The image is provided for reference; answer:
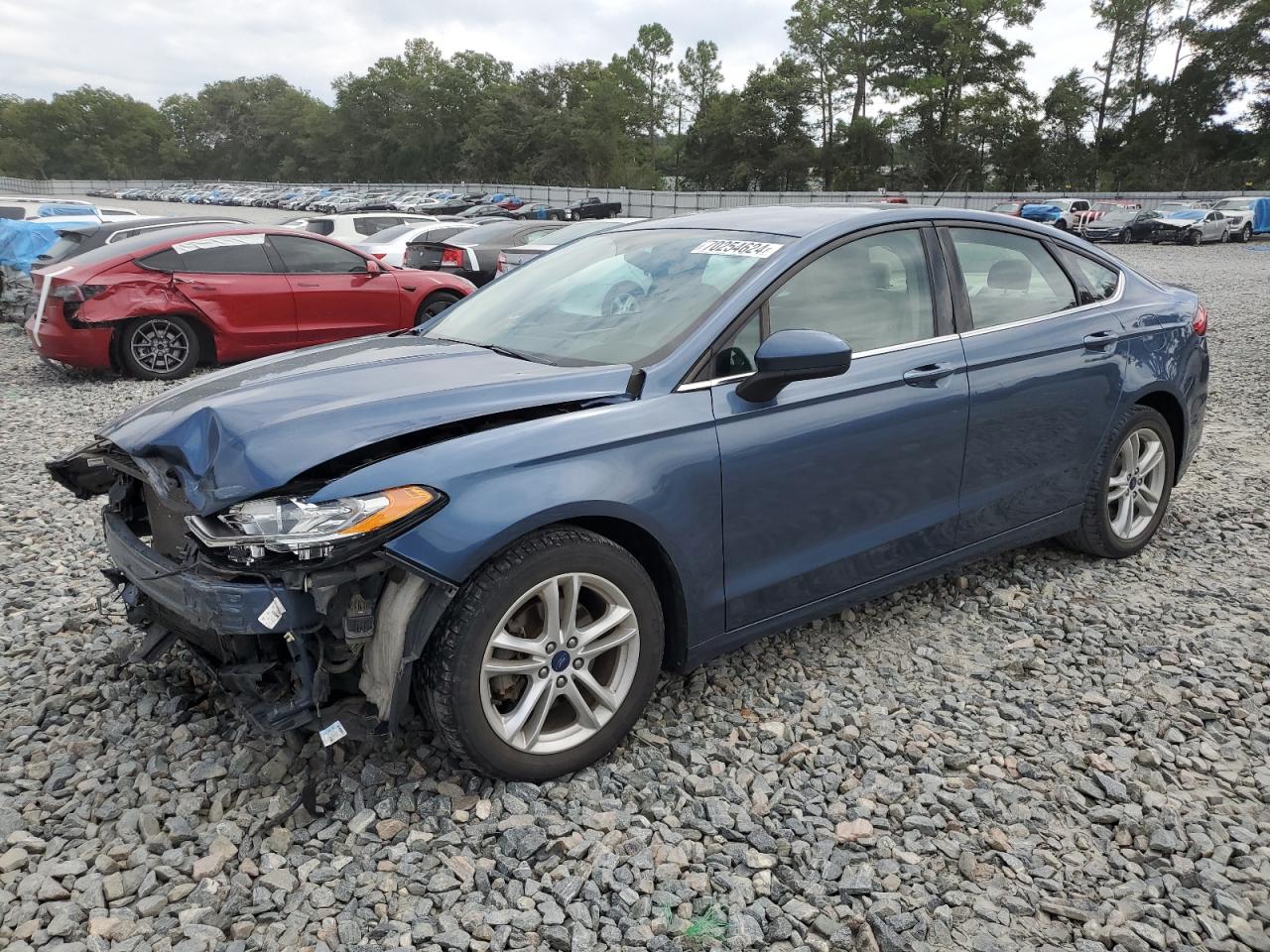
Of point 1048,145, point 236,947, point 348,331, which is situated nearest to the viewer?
point 236,947

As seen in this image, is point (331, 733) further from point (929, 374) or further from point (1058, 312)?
point (1058, 312)

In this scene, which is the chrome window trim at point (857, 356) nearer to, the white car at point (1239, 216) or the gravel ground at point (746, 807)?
the gravel ground at point (746, 807)

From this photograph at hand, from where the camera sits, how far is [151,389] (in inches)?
352

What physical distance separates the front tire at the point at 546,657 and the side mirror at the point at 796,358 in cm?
71

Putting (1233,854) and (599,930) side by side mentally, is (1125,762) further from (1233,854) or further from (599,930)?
(599,930)

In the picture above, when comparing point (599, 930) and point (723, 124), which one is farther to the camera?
point (723, 124)

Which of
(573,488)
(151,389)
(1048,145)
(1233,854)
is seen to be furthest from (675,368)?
(1048,145)

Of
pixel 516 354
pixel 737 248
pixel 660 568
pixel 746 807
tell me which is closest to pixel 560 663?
pixel 660 568

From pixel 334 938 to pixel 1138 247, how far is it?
32.2 metres

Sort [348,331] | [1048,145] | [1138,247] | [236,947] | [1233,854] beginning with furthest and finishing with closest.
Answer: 1. [1048,145]
2. [1138,247]
3. [348,331]
4. [1233,854]
5. [236,947]

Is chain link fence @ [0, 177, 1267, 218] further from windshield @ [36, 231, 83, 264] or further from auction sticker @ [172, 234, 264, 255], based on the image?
auction sticker @ [172, 234, 264, 255]

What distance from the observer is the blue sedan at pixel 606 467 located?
2465mm

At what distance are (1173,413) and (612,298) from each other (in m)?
2.93

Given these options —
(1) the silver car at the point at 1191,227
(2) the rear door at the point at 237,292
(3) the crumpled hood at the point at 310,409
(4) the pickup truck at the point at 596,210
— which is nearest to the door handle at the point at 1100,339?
(3) the crumpled hood at the point at 310,409
